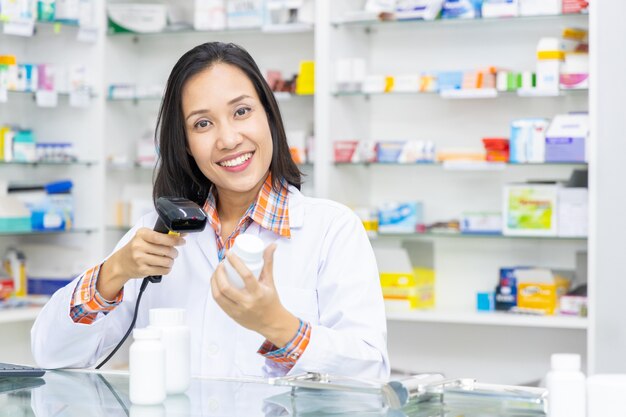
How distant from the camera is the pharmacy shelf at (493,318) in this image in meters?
4.11

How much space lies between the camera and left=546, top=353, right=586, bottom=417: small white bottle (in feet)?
4.25

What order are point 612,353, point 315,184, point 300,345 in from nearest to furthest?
point 300,345 → point 612,353 → point 315,184

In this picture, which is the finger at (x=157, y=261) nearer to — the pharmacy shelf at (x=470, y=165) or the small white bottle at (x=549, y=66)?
the pharmacy shelf at (x=470, y=165)

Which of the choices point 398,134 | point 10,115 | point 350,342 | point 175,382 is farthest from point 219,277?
point 10,115

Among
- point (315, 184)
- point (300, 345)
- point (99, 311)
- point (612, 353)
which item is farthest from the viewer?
point (315, 184)

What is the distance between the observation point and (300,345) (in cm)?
184

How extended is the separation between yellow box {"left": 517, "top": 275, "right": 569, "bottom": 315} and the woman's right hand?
2616 mm

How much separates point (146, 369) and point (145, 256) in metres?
0.42

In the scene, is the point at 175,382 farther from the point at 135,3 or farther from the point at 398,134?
the point at 135,3

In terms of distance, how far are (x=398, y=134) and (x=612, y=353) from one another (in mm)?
1455

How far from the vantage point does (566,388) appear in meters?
1.30

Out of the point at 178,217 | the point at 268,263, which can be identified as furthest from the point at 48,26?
the point at 268,263

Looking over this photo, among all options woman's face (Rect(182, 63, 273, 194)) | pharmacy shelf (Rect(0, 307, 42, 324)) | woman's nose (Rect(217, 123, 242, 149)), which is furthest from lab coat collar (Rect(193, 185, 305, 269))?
pharmacy shelf (Rect(0, 307, 42, 324))

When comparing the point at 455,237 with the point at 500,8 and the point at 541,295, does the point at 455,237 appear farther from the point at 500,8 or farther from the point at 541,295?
the point at 500,8
